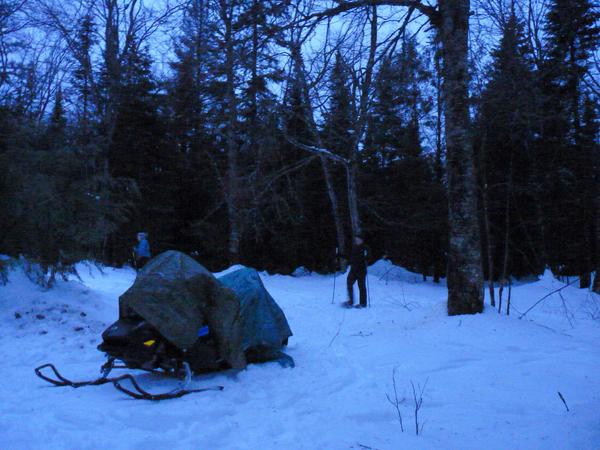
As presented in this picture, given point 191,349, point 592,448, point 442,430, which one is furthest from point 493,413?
point 191,349

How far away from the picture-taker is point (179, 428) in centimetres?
368

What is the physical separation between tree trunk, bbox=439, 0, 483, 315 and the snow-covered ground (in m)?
0.68

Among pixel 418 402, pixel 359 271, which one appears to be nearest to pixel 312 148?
pixel 359 271

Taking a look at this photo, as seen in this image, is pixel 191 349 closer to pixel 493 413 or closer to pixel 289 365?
pixel 289 365

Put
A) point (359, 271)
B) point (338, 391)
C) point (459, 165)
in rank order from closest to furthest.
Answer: point (338, 391) < point (459, 165) < point (359, 271)

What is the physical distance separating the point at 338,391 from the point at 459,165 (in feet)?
14.5

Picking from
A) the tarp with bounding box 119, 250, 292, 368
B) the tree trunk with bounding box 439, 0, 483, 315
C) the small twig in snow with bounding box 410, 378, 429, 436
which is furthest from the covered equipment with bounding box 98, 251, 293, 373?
the tree trunk with bounding box 439, 0, 483, 315

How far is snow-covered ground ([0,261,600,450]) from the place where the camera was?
3.37 meters

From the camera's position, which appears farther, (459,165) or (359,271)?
(359,271)

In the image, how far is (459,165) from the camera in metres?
7.38

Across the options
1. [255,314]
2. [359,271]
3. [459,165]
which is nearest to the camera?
[255,314]

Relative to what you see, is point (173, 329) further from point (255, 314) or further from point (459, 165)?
point (459, 165)

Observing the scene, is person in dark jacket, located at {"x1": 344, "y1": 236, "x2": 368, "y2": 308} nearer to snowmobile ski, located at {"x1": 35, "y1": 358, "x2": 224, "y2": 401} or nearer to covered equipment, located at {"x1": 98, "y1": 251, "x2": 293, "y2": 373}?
covered equipment, located at {"x1": 98, "y1": 251, "x2": 293, "y2": 373}

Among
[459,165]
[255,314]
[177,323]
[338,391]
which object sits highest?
[459,165]
